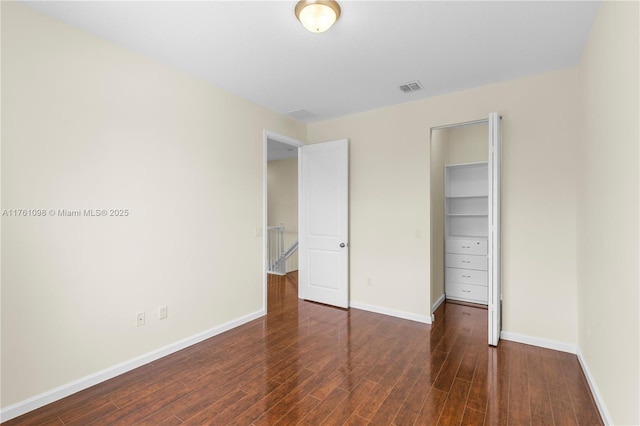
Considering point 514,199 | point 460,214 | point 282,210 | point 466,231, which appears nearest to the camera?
point 514,199

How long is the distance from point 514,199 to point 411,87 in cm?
164

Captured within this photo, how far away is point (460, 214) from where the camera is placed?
4.68m

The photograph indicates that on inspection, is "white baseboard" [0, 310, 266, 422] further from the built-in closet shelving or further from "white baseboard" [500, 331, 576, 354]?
the built-in closet shelving

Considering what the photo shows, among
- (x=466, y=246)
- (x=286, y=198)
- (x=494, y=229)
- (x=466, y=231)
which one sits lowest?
(x=466, y=246)

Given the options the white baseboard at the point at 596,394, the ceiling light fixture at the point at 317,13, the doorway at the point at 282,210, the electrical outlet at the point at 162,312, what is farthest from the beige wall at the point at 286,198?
the white baseboard at the point at 596,394

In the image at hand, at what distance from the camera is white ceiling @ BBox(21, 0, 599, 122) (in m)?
2.03

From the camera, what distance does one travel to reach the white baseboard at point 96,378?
1959 mm

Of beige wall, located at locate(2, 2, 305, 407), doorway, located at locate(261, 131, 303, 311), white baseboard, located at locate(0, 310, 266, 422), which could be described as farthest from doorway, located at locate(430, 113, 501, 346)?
doorway, located at locate(261, 131, 303, 311)

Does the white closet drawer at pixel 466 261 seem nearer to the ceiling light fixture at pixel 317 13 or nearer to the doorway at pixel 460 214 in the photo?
the doorway at pixel 460 214

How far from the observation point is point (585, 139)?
2496 mm

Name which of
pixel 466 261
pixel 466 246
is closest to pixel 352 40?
pixel 466 246

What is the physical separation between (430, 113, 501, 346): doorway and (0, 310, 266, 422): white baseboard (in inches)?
117

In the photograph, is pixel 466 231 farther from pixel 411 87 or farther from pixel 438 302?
pixel 411 87

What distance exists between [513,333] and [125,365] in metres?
3.74
